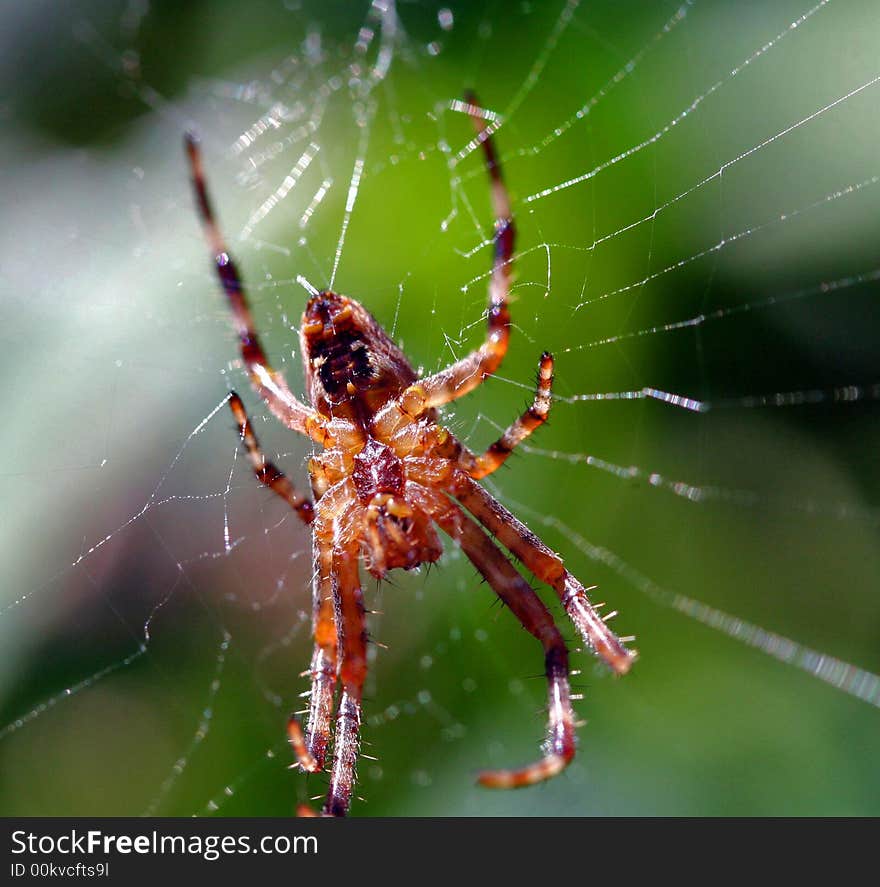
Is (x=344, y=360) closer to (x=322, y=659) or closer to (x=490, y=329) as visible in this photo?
(x=490, y=329)

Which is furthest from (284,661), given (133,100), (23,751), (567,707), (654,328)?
(133,100)

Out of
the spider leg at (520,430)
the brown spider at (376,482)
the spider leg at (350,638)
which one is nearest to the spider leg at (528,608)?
the brown spider at (376,482)

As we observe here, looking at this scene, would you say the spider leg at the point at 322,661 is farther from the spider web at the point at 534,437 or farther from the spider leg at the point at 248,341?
the spider web at the point at 534,437

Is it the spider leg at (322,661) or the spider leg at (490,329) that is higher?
the spider leg at (490,329)

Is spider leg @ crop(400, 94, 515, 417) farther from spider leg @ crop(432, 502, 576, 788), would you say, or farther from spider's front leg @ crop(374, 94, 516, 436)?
spider leg @ crop(432, 502, 576, 788)

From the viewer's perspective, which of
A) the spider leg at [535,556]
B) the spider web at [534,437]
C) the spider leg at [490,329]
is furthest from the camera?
the spider web at [534,437]

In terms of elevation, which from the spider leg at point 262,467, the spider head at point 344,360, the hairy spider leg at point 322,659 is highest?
the spider head at point 344,360

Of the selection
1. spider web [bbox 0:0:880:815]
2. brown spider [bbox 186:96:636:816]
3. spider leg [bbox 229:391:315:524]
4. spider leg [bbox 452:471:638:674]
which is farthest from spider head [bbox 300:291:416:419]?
spider web [bbox 0:0:880:815]

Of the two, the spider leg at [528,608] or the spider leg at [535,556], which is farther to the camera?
the spider leg at [535,556]
